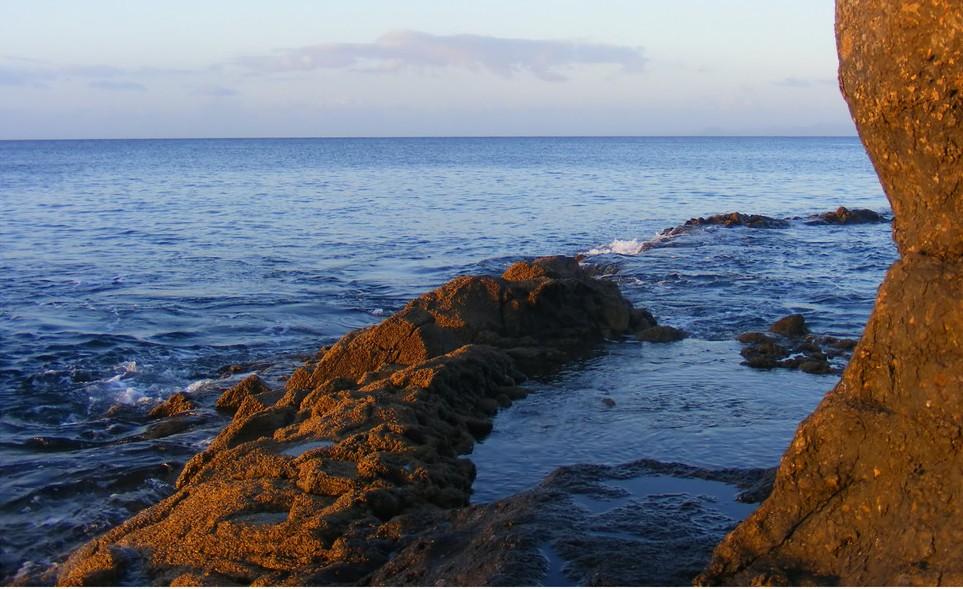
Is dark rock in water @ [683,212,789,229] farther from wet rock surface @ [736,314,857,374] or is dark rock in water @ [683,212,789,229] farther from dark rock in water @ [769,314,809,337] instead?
wet rock surface @ [736,314,857,374]

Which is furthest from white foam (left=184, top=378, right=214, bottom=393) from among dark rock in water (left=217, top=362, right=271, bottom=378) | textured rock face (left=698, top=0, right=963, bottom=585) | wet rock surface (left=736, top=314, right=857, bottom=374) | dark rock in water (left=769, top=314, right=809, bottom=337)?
textured rock face (left=698, top=0, right=963, bottom=585)

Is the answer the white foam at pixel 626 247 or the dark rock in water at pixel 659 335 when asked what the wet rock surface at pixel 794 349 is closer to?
the dark rock in water at pixel 659 335

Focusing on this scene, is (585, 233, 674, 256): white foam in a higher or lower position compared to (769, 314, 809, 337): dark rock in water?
higher

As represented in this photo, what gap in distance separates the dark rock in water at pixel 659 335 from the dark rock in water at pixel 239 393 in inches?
232

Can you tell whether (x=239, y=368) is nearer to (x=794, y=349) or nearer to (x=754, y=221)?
(x=794, y=349)

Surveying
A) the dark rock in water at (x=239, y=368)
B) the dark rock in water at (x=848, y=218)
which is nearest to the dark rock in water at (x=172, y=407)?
the dark rock in water at (x=239, y=368)

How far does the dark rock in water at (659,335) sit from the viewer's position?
14.9 metres

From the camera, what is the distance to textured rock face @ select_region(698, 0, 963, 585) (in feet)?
16.8

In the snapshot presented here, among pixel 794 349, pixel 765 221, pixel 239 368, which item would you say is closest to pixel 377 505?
pixel 239 368

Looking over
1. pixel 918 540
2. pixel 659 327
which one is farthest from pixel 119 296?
pixel 918 540

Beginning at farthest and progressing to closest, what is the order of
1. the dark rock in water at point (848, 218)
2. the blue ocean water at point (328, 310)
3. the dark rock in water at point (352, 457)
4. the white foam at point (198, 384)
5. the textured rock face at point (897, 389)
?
the dark rock in water at point (848, 218) → the white foam at point (198, 384) → the blue ocean water at point (328, 310) → the dark rock in water at point (352, 457) → the textured rock face at point (897, 389)

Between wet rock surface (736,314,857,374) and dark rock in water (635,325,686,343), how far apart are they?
101 centimetres

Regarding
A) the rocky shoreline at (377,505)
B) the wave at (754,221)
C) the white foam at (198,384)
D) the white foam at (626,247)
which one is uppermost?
the wave at (754,221)

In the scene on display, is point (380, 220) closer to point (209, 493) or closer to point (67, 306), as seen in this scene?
point (67, 306)
